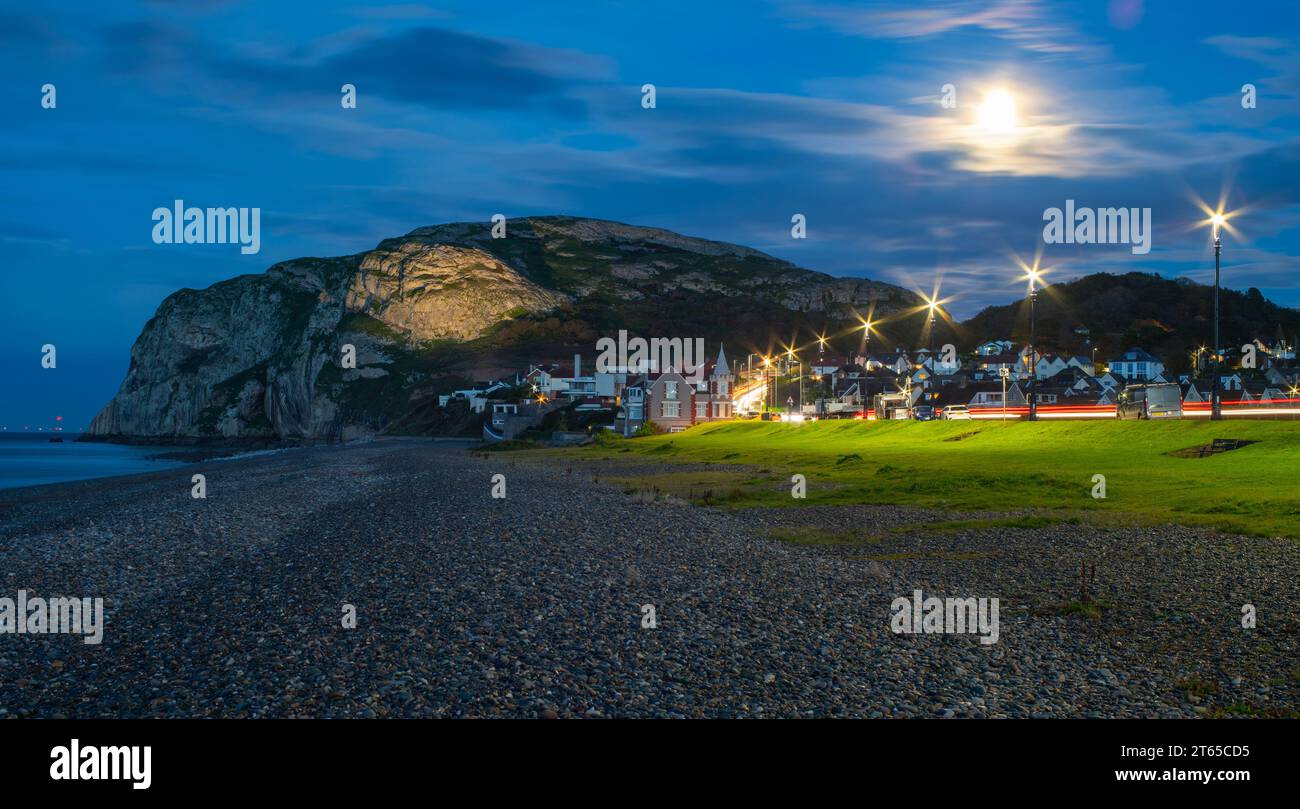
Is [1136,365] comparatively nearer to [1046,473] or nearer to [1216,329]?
[1216,329]

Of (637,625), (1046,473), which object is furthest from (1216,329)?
(637,625)

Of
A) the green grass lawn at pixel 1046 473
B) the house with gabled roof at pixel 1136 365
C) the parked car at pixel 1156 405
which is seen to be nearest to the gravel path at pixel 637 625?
the green grass lawn at pixel 1046 473

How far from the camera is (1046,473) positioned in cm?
3984

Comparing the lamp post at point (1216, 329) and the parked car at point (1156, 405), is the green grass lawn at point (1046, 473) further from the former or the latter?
the parked car at point (1156, 405)

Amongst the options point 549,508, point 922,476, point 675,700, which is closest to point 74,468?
point 549,508

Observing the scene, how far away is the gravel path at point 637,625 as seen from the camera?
1187 centimetres

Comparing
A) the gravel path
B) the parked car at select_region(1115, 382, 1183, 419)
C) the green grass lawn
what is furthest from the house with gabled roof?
the gravel path

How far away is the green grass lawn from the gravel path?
4.66 metres

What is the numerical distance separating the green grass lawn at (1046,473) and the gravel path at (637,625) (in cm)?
466

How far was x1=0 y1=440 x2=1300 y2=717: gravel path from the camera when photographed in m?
11.9

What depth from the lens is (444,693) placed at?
1199 cm

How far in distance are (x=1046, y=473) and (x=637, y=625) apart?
98.4ft
